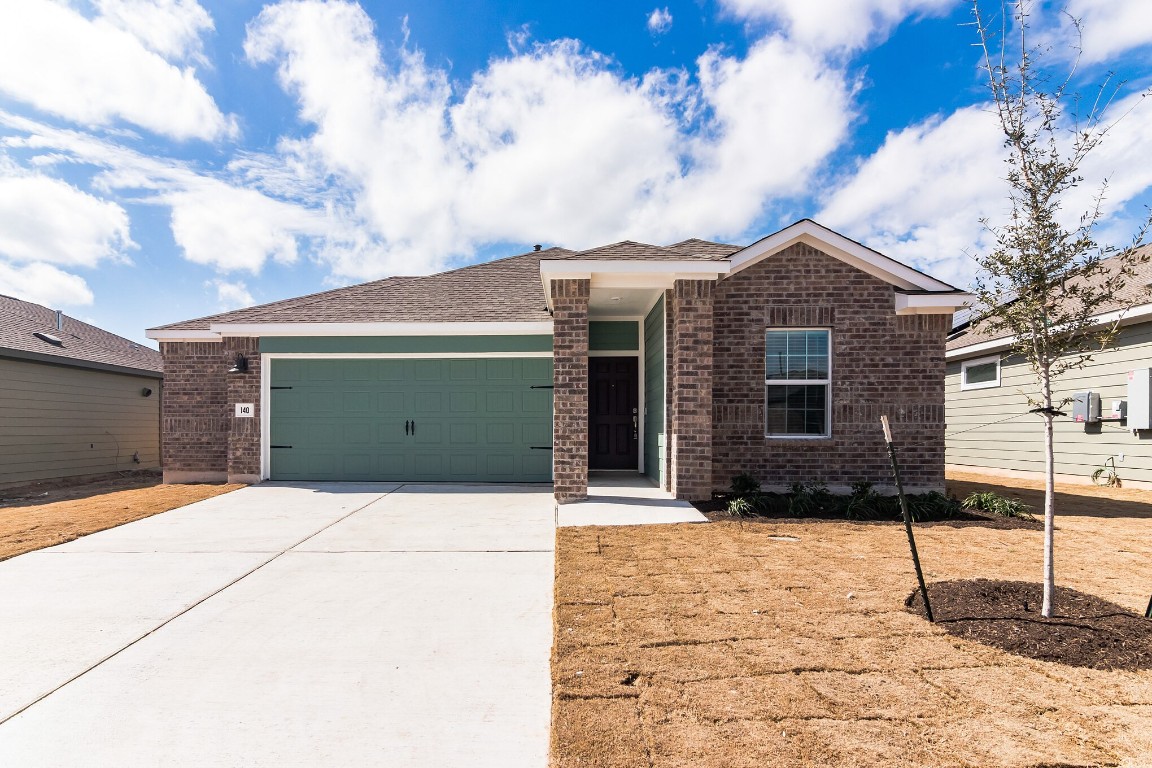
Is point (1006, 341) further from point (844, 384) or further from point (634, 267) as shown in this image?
point (634, 267)

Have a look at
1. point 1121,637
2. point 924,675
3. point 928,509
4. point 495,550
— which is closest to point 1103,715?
point 924,675

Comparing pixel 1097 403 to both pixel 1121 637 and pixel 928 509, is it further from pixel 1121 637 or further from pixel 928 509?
pixel 1121 637

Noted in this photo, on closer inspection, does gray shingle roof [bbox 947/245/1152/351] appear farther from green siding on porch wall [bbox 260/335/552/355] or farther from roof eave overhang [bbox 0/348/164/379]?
roof eave overhang [bbox 0/348/164/379]

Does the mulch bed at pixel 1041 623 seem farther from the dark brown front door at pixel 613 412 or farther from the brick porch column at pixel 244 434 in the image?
the brick porch column at pixel 244 434

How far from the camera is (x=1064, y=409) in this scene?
1134 centimetres

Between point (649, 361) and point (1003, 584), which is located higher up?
point (649, 361)

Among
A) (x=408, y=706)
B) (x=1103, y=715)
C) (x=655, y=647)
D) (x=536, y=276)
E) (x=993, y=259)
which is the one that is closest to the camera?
(x=1103, y=715)

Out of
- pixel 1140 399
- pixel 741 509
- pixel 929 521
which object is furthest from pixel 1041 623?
pixel 1140 399

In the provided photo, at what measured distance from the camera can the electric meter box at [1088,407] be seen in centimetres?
1039

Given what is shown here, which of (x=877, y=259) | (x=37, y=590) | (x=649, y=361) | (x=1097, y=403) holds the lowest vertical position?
(x=37, y=590)

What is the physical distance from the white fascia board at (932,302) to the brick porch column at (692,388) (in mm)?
2836

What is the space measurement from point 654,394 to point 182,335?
8.37 meters

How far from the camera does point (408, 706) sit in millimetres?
2826

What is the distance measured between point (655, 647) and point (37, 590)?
4744 mm
